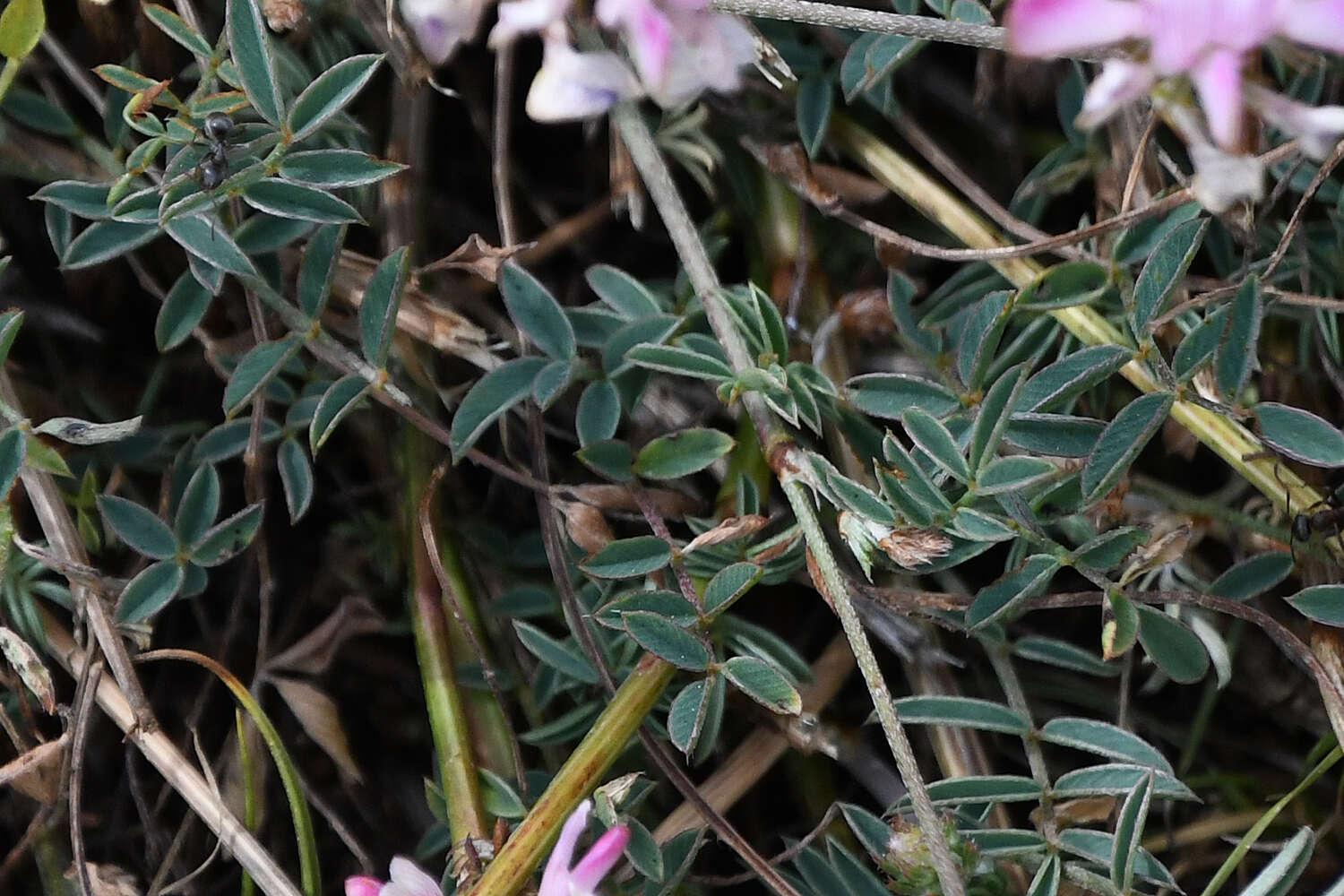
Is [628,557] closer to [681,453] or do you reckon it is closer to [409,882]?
[681,453]

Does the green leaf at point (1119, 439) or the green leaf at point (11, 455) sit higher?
the green leaf at point (11, 455)

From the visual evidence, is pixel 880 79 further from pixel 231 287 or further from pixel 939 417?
pixel 231 287

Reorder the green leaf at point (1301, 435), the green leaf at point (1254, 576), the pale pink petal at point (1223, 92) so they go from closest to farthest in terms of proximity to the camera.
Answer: the pale pink petal at point (1223, 92)
the green leaf at point (1301, 435)
the green leaf at point (1254, 576)

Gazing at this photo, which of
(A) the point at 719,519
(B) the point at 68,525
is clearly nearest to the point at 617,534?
(A) the point at 719,519

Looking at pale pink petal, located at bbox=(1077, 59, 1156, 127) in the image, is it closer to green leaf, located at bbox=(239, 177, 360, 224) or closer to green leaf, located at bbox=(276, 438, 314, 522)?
green leaf, located at bbox=(239, 177, 360, 224)

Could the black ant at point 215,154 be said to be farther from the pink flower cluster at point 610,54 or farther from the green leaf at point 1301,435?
the green leaf at point 1301,435

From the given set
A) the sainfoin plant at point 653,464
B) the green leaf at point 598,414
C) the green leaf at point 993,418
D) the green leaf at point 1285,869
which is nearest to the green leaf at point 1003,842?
the sainfoin plant at point 653,464

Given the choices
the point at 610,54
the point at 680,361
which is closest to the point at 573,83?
the point at 610,54

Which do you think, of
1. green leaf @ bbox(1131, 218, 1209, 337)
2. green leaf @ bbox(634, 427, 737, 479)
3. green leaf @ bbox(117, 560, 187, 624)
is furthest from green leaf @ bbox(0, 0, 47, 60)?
green leaf @ bbox(1131, 218, 1209, 337)
